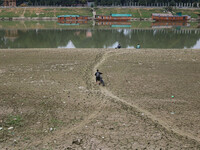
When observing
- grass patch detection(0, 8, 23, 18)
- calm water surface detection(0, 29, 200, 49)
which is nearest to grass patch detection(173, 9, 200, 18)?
calm water surface detection(0, 29, 200, 49)

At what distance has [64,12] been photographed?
10294cm

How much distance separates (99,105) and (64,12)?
319 feet

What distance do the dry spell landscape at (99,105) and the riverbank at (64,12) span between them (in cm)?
8062

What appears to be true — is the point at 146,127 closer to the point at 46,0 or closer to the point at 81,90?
the point at 81,90

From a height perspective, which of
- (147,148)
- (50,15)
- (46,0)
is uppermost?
(46,0)

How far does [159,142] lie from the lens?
940 centimetres

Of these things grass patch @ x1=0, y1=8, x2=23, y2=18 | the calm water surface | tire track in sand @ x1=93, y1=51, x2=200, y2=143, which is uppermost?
grass patch @ x1=0, y1=8, x2=23, y2=18

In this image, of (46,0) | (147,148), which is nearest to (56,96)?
(147,148)

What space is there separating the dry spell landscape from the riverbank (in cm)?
8062

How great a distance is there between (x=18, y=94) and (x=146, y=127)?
9.18 metres

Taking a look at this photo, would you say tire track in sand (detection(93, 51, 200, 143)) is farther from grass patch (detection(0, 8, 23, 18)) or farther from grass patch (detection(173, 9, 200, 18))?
grass patch (detection(173, 9, 200, 18))

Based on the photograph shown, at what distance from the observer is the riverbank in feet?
321

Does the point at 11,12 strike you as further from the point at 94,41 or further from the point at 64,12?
the point at 94,41

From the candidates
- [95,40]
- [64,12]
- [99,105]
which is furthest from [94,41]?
[64,12]
